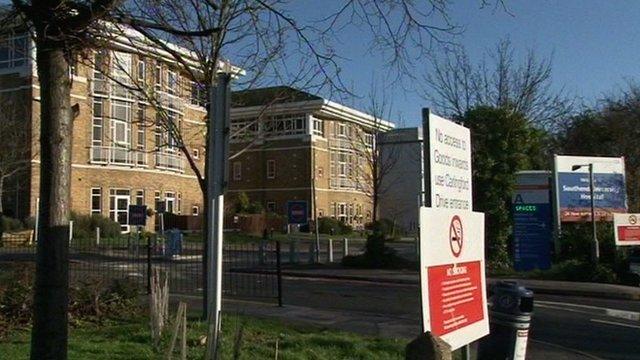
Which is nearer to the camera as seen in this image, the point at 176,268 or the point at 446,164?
the point at 446,164

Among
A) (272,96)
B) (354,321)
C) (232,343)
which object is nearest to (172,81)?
(272,96)

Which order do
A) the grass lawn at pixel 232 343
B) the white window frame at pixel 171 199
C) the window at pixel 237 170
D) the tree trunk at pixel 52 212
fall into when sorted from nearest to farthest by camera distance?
the tree trunk at pixel 52 212, the grass lawn at pixel 232 343, the white window frame at pixel 171 199, the window at pixel 237 170

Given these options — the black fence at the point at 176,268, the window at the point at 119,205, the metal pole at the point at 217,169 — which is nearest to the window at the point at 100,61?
the metal pole at the point at 217,169

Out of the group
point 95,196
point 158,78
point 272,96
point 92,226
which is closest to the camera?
point 272,96

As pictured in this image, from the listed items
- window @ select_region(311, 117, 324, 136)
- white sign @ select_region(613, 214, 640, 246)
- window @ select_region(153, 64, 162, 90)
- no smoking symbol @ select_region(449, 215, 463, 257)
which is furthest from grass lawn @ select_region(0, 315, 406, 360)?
window @ select_region(311, 117, 324, 136)

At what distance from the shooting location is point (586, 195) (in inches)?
1102

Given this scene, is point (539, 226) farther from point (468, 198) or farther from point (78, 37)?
point (78, 37)

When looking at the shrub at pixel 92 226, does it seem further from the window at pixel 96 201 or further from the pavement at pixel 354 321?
the pavement at pixel 354 321

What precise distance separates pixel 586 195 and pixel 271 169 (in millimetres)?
41492

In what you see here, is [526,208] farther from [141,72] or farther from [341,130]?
[341,130]

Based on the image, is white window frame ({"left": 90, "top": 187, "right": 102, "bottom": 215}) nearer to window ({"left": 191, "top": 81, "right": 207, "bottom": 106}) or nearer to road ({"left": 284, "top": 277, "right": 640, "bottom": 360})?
road ({"left": 284, "top": 277, "right": 640, "bottom": 360})

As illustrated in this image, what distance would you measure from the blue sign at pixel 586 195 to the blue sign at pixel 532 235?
323 cm

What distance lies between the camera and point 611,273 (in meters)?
22.8

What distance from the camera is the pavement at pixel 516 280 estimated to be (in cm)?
2017
